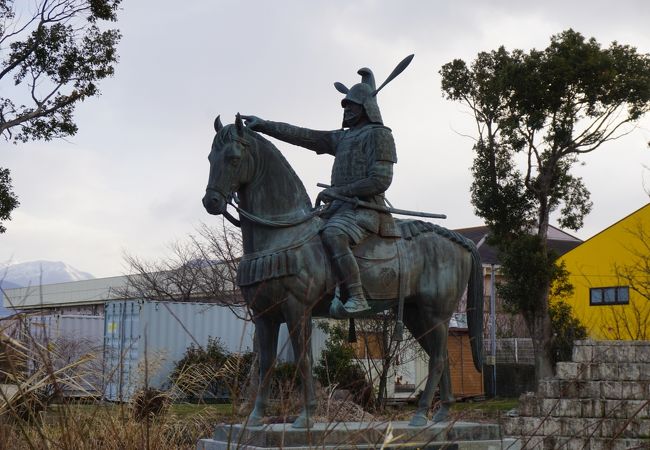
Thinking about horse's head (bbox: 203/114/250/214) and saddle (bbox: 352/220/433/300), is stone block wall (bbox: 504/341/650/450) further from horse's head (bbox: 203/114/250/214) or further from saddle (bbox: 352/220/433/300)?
horse's head (bbox: 203/114/250/214)

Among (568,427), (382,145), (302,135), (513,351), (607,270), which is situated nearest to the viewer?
(382,145)

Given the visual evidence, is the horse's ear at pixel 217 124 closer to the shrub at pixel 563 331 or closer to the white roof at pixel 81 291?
the shrub at pixel 563 331

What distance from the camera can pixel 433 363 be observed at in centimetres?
619

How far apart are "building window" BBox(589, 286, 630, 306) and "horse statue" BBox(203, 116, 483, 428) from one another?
68.9 feet

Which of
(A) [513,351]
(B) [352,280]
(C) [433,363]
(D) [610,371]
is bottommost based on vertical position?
(D) [610,371]

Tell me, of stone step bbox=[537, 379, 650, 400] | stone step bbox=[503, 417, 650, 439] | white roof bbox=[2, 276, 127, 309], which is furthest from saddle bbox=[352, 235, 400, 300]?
white roof bbox=[2, 276, 127, 309]

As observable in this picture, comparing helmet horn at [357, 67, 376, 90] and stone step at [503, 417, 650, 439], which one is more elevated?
helmet horn at [357, 67, 376, 90]

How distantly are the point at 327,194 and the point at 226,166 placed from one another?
881mm

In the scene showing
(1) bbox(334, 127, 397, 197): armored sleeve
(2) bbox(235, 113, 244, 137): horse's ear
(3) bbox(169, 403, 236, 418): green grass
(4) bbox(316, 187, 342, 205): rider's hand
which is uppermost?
(2) bbox(235, 113, 244, 137): horse's ear

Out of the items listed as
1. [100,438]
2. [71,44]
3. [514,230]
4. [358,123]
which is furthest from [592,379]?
[71,44]

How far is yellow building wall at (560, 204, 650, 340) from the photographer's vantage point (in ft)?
82.0

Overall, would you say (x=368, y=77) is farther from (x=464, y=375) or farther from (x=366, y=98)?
(x=464, y=375)

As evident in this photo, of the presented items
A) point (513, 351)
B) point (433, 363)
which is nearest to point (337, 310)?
point (433, 363)

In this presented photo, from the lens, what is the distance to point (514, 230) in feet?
66.4
